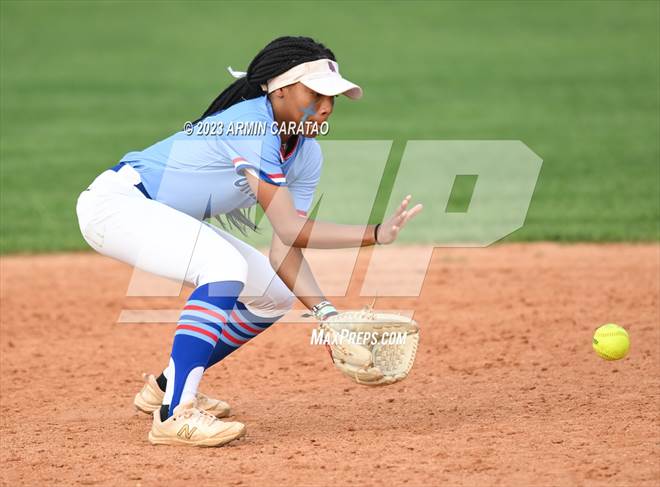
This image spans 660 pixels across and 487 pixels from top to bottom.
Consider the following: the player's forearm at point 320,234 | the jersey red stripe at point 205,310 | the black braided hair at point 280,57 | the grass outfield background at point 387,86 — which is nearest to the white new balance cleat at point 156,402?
the jersey red stripe at point 205,310

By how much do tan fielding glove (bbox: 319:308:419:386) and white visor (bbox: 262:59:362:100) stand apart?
1165 millimetres

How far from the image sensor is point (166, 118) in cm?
1848

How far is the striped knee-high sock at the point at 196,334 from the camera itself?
5.32 meters

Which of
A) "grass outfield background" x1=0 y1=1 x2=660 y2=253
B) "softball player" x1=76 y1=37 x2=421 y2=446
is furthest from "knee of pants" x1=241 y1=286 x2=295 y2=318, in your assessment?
"grass outfield background" x1=0 y1=1 x2=660 y2=253

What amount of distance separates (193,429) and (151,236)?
39.0 inches

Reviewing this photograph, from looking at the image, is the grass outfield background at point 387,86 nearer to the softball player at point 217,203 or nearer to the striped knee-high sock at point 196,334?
the softball player at point 217,203

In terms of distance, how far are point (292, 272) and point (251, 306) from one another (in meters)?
0.39

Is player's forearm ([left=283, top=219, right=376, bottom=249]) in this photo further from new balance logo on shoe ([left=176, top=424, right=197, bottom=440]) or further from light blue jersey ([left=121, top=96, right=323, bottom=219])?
new balance logo on shoe ([left=176, top=424, right=197, bottom=440])

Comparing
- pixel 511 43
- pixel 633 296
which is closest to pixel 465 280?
pixel 633 296

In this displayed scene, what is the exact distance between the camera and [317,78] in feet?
17.4

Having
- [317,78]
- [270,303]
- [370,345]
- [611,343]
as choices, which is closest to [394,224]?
[370,345]

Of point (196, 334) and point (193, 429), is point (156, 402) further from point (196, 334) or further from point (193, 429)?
point (196, 334)

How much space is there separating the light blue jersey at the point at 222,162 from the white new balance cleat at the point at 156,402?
1029 mm

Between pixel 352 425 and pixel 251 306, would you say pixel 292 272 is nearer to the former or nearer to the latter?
pixel 251 306
